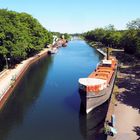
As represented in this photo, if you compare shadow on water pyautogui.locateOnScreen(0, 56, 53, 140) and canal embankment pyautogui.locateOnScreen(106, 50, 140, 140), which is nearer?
canal embankment pyautogui.locateOnScreen(106, 50, 140, 140)

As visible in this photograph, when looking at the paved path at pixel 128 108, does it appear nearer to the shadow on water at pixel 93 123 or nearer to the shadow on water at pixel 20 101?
the shadow on water at pixel 93 123

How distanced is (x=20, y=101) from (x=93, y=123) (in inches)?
634

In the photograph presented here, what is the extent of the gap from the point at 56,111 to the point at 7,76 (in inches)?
893

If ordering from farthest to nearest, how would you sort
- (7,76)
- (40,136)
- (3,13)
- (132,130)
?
1. (3,13)
2. (7,76)
3. (40,136)
4. (132,130)

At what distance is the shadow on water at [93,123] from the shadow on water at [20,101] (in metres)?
8.43

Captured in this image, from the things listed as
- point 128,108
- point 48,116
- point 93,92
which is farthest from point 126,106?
point 48,116

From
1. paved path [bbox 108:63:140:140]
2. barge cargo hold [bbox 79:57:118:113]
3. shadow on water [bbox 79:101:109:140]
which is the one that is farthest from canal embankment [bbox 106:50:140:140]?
shadow on water [bbox 79:101:109:140]

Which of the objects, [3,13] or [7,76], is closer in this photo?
[7,76]

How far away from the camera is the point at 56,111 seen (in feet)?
139

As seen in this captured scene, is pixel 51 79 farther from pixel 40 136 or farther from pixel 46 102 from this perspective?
pixel 40 136

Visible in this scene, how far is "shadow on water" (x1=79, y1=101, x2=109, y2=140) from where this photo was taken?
33.8m

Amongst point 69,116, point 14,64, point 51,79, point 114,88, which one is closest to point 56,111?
point 69,116

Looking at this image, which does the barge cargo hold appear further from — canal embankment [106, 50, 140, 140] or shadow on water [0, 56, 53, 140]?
shadow on water [0, 56, 53, 140]

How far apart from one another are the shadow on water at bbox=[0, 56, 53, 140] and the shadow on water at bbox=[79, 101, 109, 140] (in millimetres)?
8426
